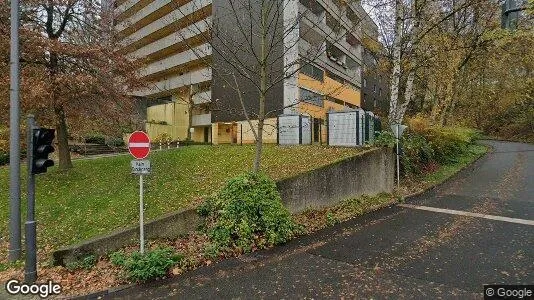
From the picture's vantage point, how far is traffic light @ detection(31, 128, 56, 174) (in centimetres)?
609

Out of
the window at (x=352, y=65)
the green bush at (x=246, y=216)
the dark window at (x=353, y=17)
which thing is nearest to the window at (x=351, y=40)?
the window at (x=352, y=65)

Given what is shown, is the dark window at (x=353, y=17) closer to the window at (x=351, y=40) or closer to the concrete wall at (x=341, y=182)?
the concrete wall at (x=341, y=182)

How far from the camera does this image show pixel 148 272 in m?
5.89

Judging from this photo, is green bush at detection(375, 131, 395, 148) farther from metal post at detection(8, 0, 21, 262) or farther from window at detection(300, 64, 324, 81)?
window at detection(300, 64, 324, 81)

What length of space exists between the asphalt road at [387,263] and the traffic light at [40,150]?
251 centimetres

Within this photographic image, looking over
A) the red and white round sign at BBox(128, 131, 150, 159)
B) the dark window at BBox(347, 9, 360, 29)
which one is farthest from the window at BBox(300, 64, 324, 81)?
the red and white round sign at BBox(128, 131, 150, 159)

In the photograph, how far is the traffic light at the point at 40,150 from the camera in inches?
240

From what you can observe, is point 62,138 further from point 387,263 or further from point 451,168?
point 451,168

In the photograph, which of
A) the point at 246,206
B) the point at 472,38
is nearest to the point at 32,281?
the point at 246,206

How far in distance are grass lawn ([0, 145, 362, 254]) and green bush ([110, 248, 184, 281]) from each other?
6.49ft

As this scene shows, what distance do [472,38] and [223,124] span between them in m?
19.1

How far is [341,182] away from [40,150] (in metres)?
7.58

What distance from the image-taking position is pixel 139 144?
249 inches

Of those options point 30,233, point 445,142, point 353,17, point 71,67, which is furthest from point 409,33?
point 30,233
